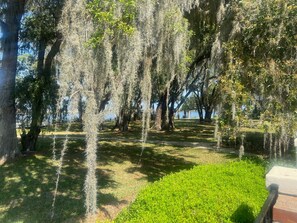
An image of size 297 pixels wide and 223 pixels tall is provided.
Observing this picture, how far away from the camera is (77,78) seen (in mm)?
5324

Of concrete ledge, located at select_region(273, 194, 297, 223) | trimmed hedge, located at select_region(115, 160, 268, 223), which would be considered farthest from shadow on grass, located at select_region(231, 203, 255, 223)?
concrete ledge, located at select_region(273, 194, 297, 223)

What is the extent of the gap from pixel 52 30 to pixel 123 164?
15.7 ft

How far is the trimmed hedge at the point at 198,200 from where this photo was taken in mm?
3732

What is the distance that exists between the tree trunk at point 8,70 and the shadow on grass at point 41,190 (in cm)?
85

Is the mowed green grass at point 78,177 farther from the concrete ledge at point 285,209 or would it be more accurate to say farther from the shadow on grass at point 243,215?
the concrete ledge at point 285,209

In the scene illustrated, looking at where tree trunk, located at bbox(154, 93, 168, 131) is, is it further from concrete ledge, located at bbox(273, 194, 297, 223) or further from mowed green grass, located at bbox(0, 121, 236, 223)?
concrete ledge, located at bbox(273, 194, 297, 223)

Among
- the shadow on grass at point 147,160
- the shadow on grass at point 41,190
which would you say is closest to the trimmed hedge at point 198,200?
the shadow on grass at point 41,190

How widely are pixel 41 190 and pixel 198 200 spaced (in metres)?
4.88

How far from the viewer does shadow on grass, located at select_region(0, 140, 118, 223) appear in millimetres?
6363

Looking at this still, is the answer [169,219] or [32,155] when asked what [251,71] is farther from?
[32,155]

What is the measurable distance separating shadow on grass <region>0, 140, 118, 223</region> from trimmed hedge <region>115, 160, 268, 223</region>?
263 centimetres

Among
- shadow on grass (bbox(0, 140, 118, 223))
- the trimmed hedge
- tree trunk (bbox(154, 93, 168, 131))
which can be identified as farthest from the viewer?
tree trunk (bbox(154, 93, 168, 131))

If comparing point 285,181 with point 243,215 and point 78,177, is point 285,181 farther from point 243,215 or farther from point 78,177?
point 78,177

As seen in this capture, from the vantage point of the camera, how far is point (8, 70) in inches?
372
